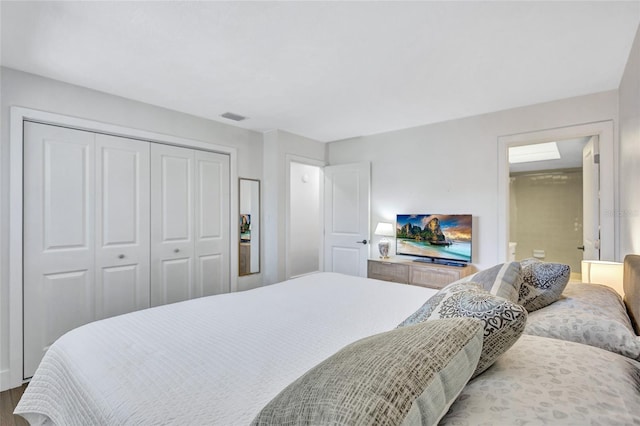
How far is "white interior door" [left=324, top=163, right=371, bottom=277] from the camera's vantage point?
4.42 metres

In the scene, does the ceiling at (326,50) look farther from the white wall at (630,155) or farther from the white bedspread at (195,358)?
the white bedspread at (195,358)

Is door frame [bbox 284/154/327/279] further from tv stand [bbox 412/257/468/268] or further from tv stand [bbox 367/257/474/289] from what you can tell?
tv stand [bbox 412/257/468/268]

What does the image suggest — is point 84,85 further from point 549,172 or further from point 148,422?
point 549,172

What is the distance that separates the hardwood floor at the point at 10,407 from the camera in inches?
77.1

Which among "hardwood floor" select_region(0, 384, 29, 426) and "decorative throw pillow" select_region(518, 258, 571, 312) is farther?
"hardwood floor" select_region(0, 384, 29, 426)

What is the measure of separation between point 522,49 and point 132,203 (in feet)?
11.9

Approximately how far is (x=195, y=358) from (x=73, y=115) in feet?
8.70

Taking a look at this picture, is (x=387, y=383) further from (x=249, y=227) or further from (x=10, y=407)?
(x=249, y=227)

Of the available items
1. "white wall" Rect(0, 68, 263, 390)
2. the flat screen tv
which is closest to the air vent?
"white wall" Rect(0, 68, 263, 390)

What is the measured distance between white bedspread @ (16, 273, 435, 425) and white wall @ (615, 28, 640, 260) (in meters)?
1.53

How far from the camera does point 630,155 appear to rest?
210cm

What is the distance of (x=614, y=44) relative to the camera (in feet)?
6.70

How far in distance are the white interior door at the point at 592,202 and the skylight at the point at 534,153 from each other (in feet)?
4.87

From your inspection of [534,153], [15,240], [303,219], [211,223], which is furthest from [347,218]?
[15,240]
